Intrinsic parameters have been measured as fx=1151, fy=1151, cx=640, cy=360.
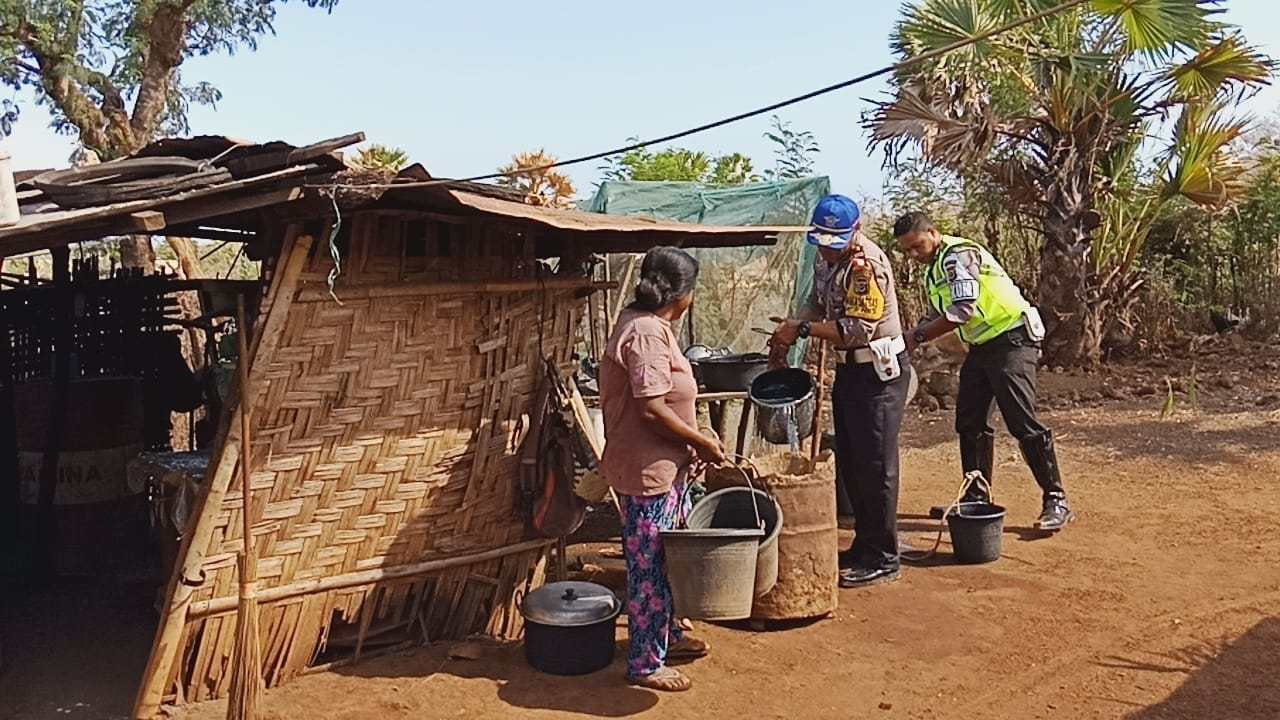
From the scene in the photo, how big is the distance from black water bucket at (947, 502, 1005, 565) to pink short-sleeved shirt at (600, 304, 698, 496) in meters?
2.21

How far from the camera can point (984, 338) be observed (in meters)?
6.19

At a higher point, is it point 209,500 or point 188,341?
point 188,341

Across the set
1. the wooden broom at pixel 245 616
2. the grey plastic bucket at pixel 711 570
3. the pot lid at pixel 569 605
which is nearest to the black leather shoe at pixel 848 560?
the pot lid at pixel 569 605

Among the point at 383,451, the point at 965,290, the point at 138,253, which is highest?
the point at 138,253

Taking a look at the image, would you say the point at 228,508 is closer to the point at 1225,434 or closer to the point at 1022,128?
the point at 1225,434

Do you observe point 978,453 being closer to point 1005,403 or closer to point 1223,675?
point 1005,403

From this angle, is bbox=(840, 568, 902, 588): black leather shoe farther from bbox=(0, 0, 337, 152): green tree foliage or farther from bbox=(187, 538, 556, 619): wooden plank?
bbox=(0, 0, 337, 152): green tree foliage

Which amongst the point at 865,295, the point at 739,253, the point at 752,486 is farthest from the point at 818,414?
the point at 739,253

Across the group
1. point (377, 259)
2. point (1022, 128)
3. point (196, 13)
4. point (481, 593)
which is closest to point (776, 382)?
point (481, 593)

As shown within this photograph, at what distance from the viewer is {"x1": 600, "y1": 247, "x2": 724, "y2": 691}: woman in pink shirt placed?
4.15m

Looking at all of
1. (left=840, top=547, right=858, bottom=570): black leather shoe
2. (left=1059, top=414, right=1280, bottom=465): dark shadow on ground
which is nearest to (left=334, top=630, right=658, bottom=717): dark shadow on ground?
(left=840, top=547, right=858, bottom=570): black leather shoe

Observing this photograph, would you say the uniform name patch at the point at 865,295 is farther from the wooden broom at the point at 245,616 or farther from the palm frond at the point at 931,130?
the palm frond at the point at 931,130

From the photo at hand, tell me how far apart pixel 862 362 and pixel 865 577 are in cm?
108

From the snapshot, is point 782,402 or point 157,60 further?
point 157,60
